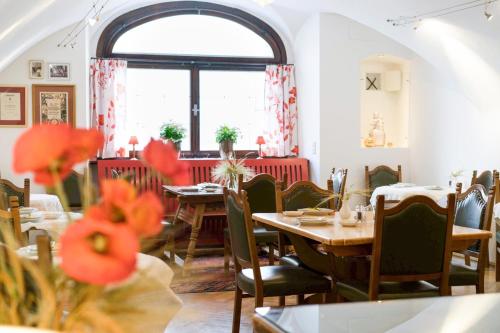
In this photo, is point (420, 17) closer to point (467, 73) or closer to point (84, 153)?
point (467, 73)

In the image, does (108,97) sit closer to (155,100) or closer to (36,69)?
(155,100)

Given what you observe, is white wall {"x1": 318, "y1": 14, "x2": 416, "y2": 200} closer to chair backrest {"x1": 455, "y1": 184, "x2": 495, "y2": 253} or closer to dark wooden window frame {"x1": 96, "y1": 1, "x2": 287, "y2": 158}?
dark wooden window frame {"x1": 96, "y1": 1, "x2": 287, "y2": 158}

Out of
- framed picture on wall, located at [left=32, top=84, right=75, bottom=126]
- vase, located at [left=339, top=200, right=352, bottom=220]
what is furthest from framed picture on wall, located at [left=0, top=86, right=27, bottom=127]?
vase, located at [left=339, top=200, right=352, bottom=220]

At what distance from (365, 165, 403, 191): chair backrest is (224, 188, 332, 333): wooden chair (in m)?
4.32

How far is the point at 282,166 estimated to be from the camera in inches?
329

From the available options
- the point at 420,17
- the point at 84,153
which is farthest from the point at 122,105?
the point at 84,153

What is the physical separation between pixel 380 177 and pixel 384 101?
128 cm

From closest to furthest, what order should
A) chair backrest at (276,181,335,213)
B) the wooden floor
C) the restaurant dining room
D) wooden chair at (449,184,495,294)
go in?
the restaurant dining room, wooden chair at (449,184,495,294), the wooden floor, chair backrest at (276,181,335,213)

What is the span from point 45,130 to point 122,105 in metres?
7.71

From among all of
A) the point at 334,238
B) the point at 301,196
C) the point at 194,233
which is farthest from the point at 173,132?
the point at 334,238

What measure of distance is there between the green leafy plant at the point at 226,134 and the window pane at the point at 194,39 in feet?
3.80

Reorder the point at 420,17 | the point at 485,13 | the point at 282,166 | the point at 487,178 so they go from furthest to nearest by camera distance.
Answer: the point at 282,166 → the point at 487,178 → the point at 420,17 → the point at 485,13

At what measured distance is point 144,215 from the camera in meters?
0.58

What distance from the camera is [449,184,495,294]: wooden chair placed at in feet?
12.4
